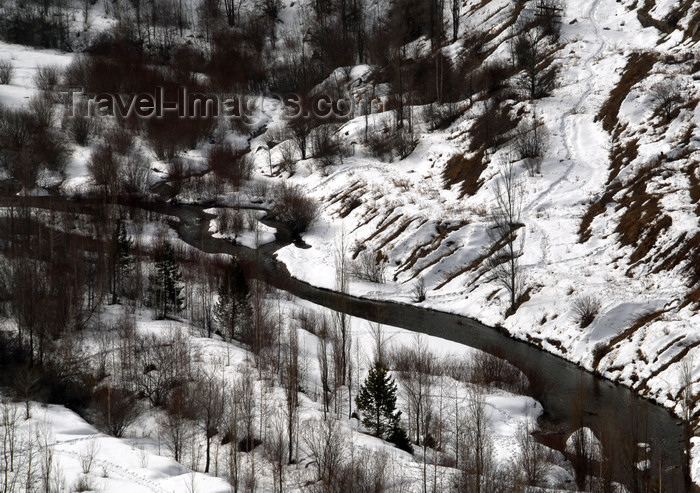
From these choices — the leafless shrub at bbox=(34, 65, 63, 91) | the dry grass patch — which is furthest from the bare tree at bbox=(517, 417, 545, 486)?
the leafless shrub at bbox=(34, 65, 63, 91)

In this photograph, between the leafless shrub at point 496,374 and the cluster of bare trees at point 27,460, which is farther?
the leafless shrub at point 496,374

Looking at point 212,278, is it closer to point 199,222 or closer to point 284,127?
point 199,222

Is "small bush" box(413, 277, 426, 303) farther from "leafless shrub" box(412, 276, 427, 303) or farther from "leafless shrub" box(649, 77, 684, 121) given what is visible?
"leafless shrub" box(649, 77, 684, 121)

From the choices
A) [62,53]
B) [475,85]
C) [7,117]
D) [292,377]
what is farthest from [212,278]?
[62,53]

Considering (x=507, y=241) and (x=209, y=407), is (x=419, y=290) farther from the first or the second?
(x=209, y=407)

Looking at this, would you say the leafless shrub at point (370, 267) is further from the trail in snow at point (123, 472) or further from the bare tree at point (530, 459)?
the trail in snow at point (123, 472)

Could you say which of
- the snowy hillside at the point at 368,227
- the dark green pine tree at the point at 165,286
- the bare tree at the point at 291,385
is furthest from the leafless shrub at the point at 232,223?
the bare tree at the point at 291,385
